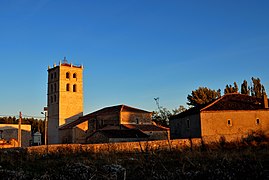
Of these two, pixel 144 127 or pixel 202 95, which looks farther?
pixel 202 95

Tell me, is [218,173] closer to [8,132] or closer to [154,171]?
[154,171]

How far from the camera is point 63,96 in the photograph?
198 feet

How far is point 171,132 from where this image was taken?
132 feet

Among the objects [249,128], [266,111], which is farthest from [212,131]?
[266,111]

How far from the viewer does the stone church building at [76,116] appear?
47281 millimetres

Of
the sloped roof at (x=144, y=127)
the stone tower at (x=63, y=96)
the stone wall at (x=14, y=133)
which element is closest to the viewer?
the sloped roof at (x=144, y=127)

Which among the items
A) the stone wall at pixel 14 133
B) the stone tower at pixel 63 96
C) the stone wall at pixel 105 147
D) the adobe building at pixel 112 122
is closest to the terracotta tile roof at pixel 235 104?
the stone wall at pixel 105 147

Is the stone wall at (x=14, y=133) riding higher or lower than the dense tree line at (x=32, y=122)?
lower

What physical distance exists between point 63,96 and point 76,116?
15.1ft

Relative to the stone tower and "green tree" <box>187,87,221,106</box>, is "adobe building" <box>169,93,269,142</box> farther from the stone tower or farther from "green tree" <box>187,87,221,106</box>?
the stone tower

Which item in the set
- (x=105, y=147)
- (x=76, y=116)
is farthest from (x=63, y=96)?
(x=105, y=147)

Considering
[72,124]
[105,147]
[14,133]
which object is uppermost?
[72,124]

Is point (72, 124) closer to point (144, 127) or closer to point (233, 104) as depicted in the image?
point (144, 127)

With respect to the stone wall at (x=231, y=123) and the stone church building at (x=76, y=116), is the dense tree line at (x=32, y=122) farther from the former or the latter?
the stone wall at (x=231, y=123)
